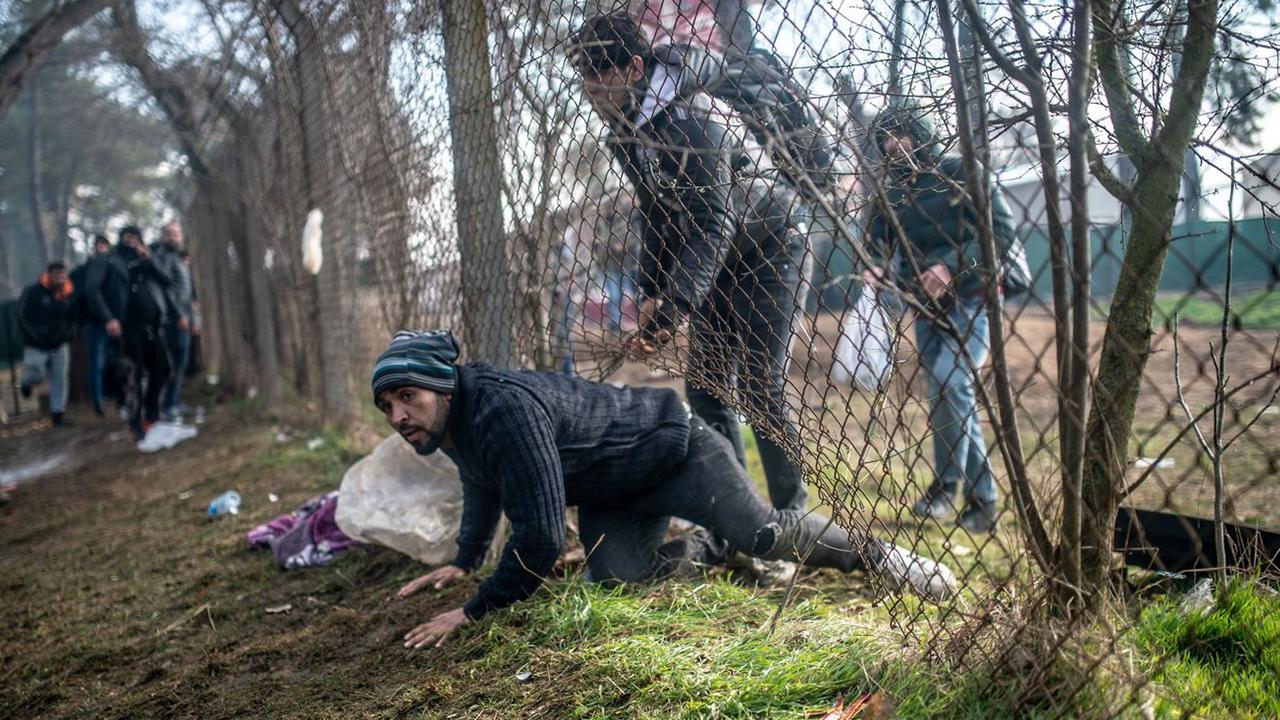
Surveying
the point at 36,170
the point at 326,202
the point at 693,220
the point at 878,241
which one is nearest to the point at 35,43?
the point at 326,202

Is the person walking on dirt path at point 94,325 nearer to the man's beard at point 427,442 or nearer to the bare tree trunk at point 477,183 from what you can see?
the bare tree trunk at point 477,183

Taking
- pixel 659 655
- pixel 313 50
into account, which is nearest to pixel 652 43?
pixel 659 655

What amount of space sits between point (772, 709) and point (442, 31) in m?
2.65

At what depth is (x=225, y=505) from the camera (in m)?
4.73

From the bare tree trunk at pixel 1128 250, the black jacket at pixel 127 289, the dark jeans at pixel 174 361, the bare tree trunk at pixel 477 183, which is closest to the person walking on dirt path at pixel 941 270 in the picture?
the bare tree trunk at pixel 1128 250

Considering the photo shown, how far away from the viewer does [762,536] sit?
263cm

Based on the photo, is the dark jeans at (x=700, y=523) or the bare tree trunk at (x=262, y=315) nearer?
the dark jeans at (x=700, y=523)

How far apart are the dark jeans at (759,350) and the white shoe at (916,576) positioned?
0.41 meters

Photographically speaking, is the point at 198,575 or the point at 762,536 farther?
the point at 198,575

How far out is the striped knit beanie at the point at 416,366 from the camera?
96.8 inches

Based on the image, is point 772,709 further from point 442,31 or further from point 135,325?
point 135,325

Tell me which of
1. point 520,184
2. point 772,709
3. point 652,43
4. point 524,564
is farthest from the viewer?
point 520,184

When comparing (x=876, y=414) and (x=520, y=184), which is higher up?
(x=520, y=184)

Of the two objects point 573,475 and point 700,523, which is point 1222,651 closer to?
point 700,523
